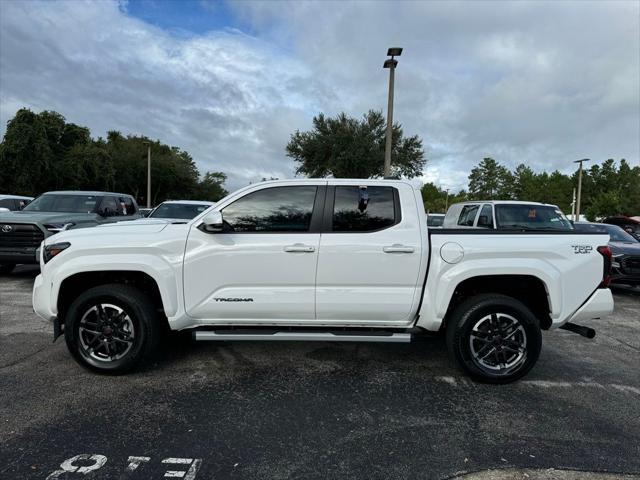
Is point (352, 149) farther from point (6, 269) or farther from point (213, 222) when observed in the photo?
point (213, 222)

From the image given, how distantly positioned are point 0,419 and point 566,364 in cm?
528

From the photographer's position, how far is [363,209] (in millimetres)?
4199

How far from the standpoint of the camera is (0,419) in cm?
332

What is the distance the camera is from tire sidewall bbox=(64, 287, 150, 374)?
13.3ft

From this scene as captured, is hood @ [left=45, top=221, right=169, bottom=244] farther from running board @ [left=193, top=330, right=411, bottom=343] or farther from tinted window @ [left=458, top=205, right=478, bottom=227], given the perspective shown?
tinted window @ [left=458, top=205, right=478, bottom=227]

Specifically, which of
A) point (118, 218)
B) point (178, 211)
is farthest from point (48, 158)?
point (178, 211)

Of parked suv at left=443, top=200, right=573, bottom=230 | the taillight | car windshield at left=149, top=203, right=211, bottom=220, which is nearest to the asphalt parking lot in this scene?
the taillight

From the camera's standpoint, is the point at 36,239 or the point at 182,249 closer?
the point at 182,249

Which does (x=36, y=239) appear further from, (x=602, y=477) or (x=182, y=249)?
(x=602, y=477)

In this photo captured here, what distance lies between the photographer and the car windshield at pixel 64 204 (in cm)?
972

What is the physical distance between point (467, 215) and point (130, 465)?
9.19 metres

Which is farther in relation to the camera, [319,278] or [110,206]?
[110,206]

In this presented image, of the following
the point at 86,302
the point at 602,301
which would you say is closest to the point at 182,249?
the point at 86,302

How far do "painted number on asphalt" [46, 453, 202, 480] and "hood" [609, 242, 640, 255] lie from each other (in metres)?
9.00
